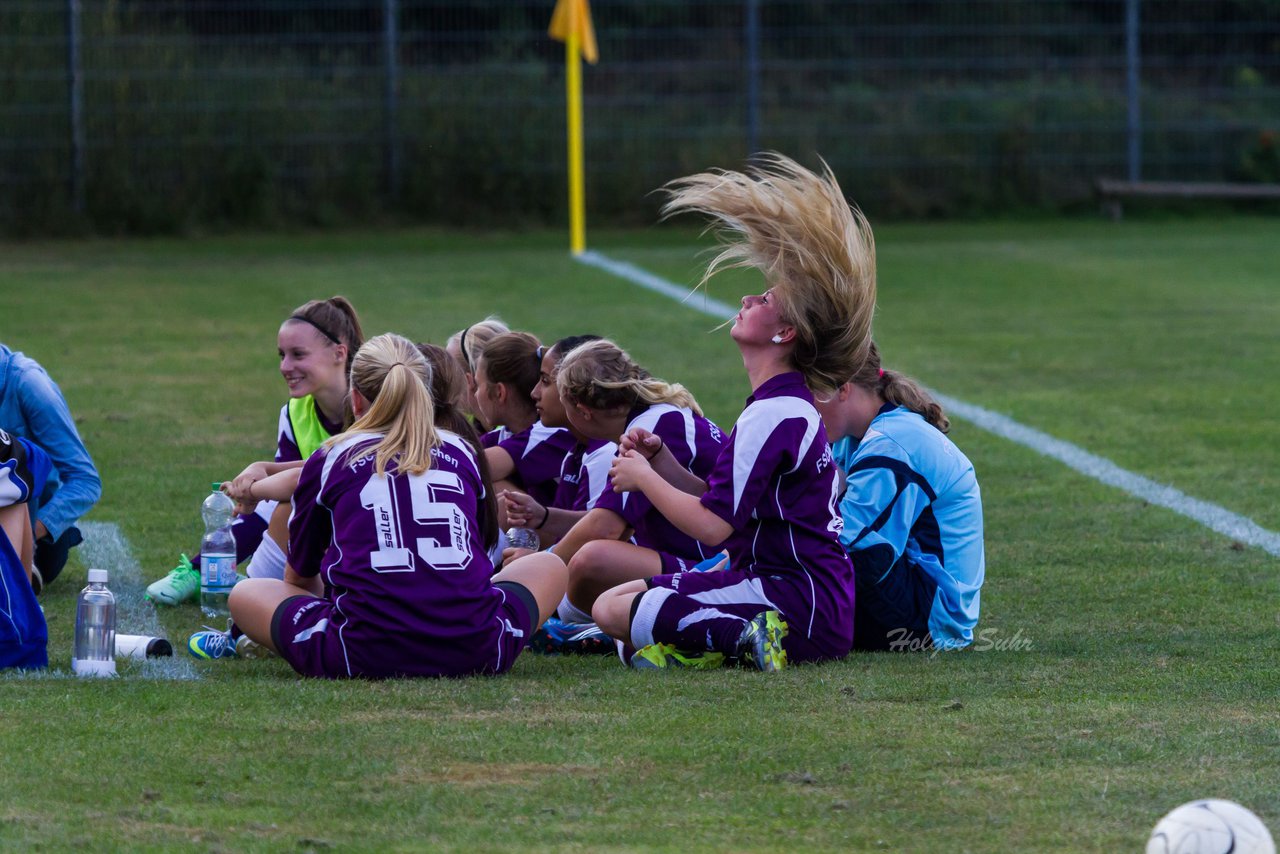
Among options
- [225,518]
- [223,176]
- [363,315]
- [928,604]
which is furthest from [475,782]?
[223,176]

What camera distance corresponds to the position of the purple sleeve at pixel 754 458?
462 centimetres

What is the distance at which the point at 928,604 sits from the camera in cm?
510

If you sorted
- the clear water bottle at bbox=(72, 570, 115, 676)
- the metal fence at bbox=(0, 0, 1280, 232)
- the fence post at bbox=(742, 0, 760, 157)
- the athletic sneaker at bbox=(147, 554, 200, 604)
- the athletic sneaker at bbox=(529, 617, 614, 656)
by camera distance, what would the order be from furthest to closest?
the fence post at bbox=(742, 0, 760, 157) → the metal fence at bbox=(0, 0, 1280, 232) → the athletic sneaker at bbox=(147, 554, 200, 604) → the athletic sneaker at bbox=(529, 617, 614, 656) → the clear water bottle at bbox=(72, 570, 115, 676)

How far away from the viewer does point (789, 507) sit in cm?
474

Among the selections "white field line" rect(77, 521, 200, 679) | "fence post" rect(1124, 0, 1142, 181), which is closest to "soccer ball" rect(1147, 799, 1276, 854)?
"white field line" rect(77, 521, 200, 679)

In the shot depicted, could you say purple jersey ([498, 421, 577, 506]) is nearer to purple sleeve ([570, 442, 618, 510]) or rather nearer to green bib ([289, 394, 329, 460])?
purple sleeve ([570, 442, 618, 510])

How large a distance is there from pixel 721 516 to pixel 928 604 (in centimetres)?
78

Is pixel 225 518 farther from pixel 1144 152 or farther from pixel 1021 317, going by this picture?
pixel 1144 152

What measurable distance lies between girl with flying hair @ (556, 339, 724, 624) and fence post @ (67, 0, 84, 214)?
15.9 meters

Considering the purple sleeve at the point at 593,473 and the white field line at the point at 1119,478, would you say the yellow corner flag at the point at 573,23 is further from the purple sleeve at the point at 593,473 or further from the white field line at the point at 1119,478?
the purple sleeve at the point at 593,473

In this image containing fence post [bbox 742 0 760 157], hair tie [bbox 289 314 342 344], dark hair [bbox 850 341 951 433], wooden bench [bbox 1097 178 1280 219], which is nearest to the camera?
dark hair [bbox 850 341 951 433]

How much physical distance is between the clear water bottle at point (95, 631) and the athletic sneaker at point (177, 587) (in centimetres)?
107

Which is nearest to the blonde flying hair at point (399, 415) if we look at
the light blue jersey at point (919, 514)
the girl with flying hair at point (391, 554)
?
the girl with flying hair at point (391, 554)

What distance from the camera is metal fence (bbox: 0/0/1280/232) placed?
20328 millimetres
